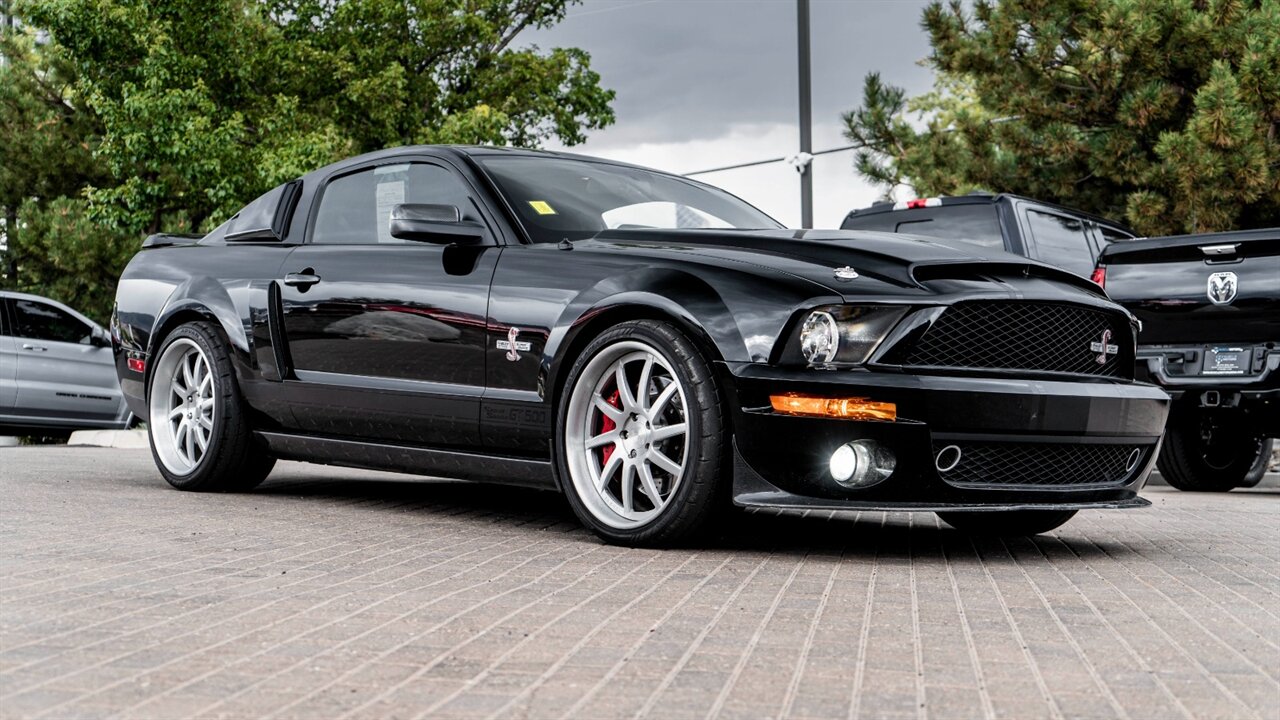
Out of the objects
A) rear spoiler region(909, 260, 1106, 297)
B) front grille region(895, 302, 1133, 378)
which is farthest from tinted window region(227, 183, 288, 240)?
front grille region(895, 302, 1133, 378)

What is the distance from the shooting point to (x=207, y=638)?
3631 mm

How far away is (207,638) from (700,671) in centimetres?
118

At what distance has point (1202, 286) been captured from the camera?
9.23 metres

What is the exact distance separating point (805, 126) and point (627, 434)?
11720 millimetres

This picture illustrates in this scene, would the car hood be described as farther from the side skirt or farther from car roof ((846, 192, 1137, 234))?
car roof ((846, 192, 1137, 234))

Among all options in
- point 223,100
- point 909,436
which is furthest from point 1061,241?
point 223,100

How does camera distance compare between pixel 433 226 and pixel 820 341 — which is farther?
pixel 433 226

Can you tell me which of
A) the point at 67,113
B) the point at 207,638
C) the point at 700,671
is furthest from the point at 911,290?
the point at 67,113

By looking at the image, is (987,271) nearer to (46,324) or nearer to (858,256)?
(858,256)

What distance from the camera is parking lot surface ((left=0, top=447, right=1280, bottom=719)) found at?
313 cm

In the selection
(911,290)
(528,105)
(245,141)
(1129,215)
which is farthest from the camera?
(528,105)

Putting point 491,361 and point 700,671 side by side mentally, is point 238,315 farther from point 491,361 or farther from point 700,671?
point 700,671

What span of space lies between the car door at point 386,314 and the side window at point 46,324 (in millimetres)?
9274

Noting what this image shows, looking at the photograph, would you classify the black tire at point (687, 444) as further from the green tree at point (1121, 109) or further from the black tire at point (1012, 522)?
the green tree at point (1121, 109)
